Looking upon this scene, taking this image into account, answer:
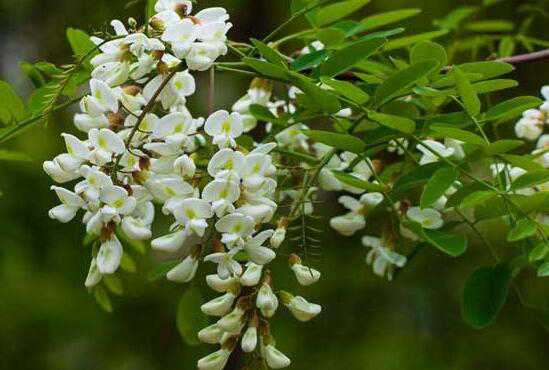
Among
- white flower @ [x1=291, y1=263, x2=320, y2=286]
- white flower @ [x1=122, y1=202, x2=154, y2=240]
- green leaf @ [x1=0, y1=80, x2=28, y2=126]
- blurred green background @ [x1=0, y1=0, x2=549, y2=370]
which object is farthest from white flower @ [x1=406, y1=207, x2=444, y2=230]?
blurred green background @ [x1=0, y1=0, x2=549, y2=370]

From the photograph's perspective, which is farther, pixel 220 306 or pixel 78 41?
pixel 78 41

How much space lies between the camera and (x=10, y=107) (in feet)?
2.51

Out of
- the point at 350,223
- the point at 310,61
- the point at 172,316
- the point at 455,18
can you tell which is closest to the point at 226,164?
the point at 310,61

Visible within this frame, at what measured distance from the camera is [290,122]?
31.8 inches

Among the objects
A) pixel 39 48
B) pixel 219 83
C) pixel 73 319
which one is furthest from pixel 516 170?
pixel 39 48

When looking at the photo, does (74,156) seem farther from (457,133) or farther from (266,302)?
(457,133)

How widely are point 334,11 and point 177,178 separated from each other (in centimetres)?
27

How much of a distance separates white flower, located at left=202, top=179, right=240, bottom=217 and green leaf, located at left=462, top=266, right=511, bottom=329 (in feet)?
0.79

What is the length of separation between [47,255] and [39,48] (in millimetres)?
605

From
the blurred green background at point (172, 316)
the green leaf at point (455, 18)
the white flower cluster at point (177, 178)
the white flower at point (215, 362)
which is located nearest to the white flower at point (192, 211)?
the white flower cluster at point (177, 178)

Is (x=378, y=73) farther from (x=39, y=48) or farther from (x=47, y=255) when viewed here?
(x=39, y=48)

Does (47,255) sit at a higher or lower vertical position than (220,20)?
lower

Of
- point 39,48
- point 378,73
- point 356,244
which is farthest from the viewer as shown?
point 39,48

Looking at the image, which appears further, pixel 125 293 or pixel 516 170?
pixel 125 293
